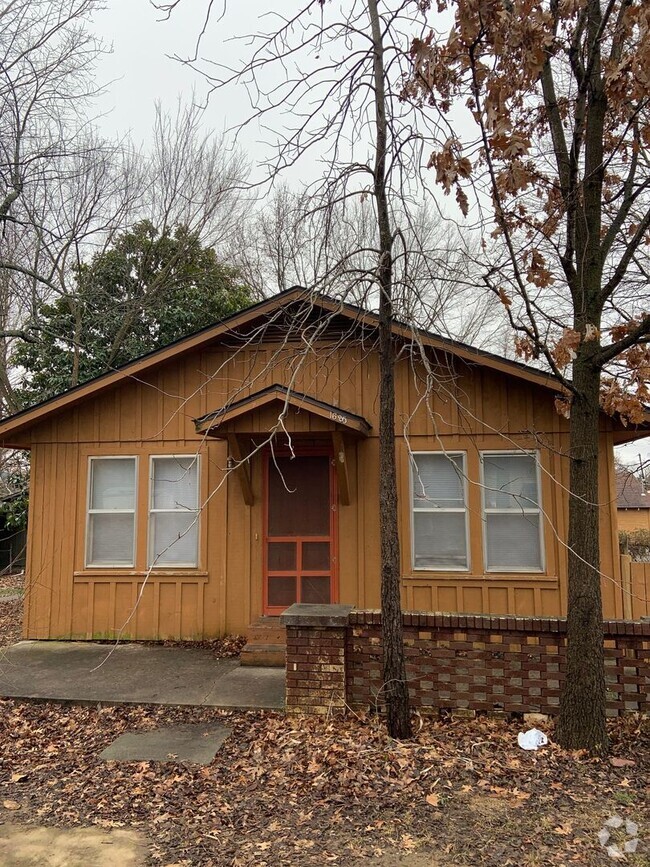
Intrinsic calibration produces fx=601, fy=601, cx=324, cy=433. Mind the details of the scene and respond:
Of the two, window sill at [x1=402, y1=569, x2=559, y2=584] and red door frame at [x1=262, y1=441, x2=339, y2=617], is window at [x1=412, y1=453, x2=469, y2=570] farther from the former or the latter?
red door frame at [x1=262, y1=441, x2=339, y2=617]

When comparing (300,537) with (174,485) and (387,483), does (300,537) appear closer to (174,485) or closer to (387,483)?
(174,485)

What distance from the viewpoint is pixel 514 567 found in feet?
25.1

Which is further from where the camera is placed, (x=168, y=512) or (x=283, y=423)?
(x=168, y=512)

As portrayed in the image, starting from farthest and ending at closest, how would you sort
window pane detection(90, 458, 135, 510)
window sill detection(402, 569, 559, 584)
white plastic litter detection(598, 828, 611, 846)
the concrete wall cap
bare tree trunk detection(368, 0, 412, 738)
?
window pane detection(90, 458, 135, 510) < window sill detection(402, 569, 559, 584) < the concrete wall cap < bare tree trunk detection(368, 0, 412, 738) < white plastic litter detection(598, 828, 611, 846)

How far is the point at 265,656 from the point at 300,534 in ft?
5.61

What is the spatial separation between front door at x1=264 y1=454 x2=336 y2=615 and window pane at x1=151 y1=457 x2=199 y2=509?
107 centimetres

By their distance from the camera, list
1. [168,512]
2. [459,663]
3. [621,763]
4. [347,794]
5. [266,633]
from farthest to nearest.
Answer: [168,512], [266,633], [459,663], [621,763], [347,794]

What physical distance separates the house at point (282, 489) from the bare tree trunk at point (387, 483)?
218 centimetres

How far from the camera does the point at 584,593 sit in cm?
476

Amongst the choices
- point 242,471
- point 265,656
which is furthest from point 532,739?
point 242,471

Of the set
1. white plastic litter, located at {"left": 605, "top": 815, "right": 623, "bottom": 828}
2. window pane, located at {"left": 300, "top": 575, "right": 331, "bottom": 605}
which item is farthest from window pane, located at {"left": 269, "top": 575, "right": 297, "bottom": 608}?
white plastic litter, located at {"left": 605, "top": 815, "right": 623, "bottom": 828}

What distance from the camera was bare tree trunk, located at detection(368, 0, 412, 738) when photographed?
190 inches

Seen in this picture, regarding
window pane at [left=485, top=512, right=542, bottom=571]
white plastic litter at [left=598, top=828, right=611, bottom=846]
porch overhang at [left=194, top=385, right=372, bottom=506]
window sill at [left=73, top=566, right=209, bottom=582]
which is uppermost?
porch overhang at [left=194, top=385, right=372, bottom=506]

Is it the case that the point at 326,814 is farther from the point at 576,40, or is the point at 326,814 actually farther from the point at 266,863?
the point at 576,40
